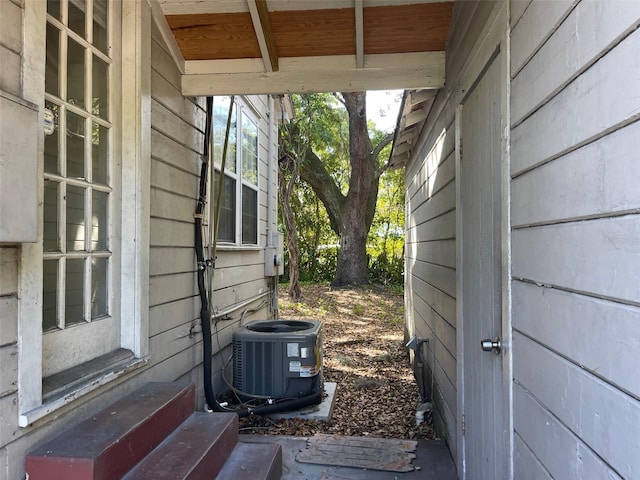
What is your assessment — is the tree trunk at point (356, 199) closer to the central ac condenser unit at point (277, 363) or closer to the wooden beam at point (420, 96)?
the wooden beam at point (420, 96)

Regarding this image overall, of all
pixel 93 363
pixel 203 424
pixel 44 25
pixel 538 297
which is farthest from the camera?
pixel 203 424

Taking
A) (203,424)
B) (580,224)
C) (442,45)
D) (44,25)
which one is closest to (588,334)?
(580,224)

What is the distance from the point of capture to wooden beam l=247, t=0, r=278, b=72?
8.95ft

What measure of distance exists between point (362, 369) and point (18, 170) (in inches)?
195

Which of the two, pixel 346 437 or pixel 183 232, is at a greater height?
pixel 183 232

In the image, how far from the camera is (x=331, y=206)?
13156mm

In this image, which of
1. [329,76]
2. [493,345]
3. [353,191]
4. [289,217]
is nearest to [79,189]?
[329,76]

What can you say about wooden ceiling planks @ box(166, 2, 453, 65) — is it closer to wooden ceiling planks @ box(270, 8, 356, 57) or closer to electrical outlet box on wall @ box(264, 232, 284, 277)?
wooden ceiling planks @ box(270, 8, 356, 57)

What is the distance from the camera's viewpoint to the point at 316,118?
12.2 metres

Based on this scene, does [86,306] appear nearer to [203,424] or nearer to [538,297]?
[203,424]

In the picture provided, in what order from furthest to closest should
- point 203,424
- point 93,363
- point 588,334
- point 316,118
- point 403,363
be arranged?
point 316,118, point 403,363, point 203,424, point 93,363, point 588,334

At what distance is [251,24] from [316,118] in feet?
31.2

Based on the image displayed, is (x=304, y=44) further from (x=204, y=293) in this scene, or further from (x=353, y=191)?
(x=353, y=191)

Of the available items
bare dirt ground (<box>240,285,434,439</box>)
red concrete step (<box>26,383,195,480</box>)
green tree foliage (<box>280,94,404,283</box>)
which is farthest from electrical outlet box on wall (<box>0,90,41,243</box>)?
green tree foliage (<box>280,94,404,283</box>)
